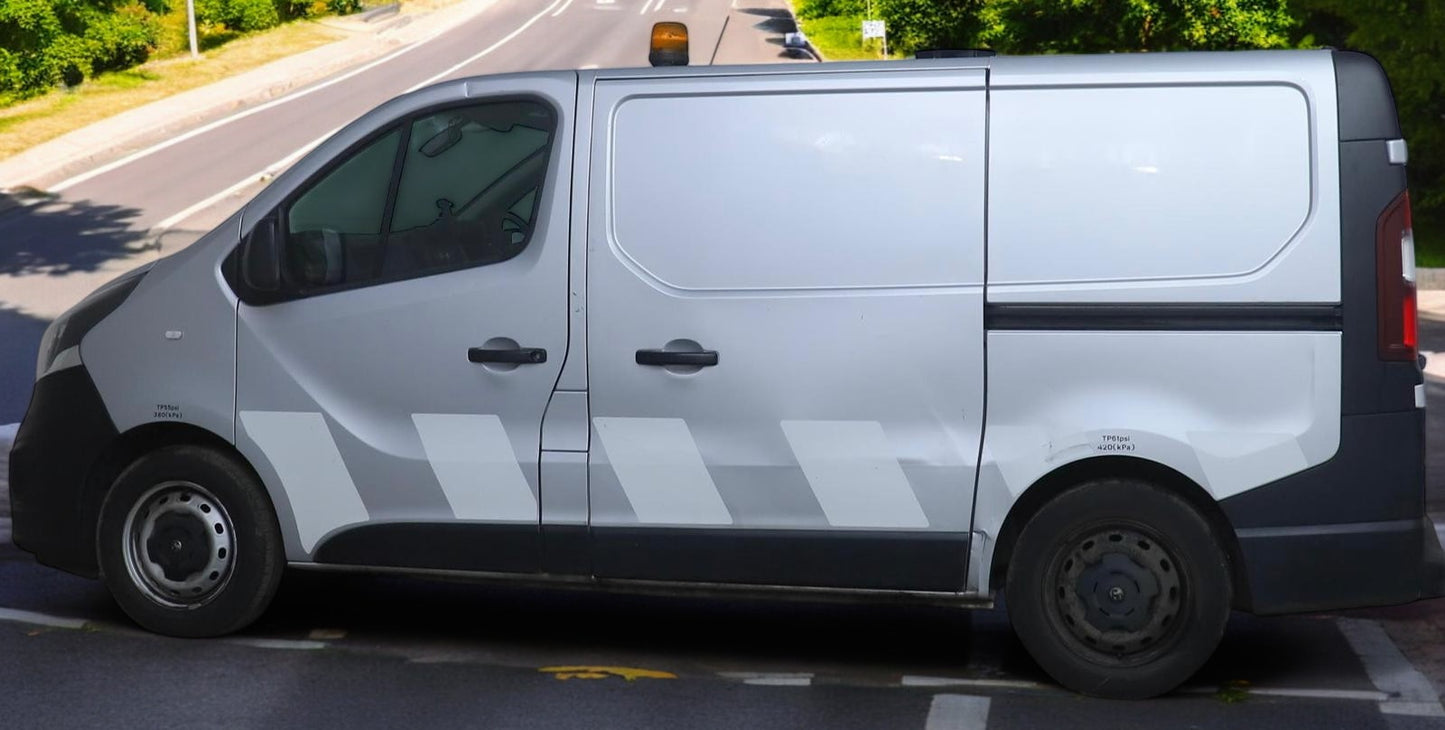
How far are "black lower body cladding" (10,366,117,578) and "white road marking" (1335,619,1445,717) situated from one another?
4.41 metres

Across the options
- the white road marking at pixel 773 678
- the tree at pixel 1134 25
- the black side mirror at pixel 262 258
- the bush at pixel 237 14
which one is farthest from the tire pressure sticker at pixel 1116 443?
the bush at pixel 237 14

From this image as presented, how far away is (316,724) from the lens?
551 centimetres

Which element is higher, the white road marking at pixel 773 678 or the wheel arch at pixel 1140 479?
the wheel arch at pixel 1140 479

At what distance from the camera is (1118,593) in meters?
5.76

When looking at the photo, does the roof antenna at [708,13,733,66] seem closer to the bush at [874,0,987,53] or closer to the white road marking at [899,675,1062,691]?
the bush at [874,0,987,53]

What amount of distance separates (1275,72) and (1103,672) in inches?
76.3

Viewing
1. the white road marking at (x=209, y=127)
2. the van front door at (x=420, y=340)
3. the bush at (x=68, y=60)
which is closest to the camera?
the van front door at (x=420, y=340)

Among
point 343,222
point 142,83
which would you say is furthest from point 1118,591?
point 142,83

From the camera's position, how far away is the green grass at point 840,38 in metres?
47.8

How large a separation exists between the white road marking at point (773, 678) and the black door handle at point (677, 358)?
1075mm

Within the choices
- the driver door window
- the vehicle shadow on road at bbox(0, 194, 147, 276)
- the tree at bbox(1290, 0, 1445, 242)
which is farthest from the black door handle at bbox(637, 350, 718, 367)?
the tree at bbox(1290, 0, 1445, 242)

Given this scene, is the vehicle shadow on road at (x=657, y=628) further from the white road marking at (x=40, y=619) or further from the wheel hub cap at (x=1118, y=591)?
the white road marking at (x=40, y=619)

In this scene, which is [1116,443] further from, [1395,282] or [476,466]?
[476,466]

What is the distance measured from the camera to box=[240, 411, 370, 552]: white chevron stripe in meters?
6.23
